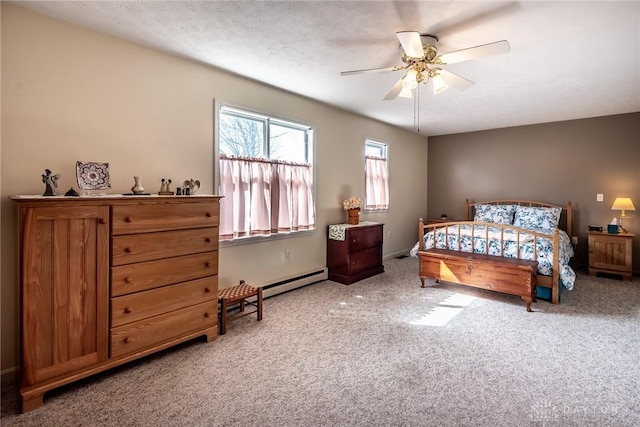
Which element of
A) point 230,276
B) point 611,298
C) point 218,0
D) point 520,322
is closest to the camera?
point 218,0

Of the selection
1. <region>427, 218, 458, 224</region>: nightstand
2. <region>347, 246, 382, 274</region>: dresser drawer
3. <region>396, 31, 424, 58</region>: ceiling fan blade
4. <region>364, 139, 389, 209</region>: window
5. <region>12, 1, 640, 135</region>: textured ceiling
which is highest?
<region>12, 1, 640, 135</region>: textured ceiling

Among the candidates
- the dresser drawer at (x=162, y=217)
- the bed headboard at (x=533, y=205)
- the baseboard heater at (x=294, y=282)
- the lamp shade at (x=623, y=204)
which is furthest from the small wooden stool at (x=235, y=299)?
the lamp shade at (x=623, y=204)

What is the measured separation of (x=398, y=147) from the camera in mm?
6102

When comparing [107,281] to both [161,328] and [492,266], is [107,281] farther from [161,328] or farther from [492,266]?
[492,266]

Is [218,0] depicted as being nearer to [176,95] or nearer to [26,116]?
[176,95]

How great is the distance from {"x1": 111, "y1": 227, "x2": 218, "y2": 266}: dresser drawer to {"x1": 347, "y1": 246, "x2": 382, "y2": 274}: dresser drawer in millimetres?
2186

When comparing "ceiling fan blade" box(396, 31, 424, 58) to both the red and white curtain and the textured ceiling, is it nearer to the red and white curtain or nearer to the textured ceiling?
the textured ceiling

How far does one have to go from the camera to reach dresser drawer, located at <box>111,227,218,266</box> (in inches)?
85.7

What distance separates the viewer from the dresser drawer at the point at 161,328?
2.19 metres

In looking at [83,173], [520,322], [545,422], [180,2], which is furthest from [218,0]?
[520,322]

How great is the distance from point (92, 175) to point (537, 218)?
5.81 meters

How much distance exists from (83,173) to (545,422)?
3.25 metres

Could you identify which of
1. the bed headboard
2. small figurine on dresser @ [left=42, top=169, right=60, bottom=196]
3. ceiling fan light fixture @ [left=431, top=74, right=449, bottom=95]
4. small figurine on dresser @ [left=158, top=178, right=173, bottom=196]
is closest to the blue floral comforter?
the bed headboard

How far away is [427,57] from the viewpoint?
2555mm
